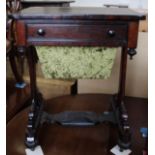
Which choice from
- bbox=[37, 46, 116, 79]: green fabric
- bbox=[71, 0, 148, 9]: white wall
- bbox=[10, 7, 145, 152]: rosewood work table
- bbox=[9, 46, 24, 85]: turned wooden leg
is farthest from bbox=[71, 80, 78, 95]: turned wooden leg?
bbox=[71, 0, 148, 9]: white wall

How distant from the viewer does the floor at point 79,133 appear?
3.61ft

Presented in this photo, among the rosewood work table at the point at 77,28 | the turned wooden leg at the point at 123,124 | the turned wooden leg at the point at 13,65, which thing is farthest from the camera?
the turned wooden leg at the point at 13,65

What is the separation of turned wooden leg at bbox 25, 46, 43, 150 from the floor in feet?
0.21

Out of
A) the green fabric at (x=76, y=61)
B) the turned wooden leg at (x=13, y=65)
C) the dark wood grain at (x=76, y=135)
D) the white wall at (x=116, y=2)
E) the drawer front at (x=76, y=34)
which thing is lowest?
the dark wood grain at (x=76, y=135)

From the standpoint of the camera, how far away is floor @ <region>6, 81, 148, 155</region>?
1.10m

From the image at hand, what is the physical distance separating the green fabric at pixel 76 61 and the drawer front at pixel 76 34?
0.29ft

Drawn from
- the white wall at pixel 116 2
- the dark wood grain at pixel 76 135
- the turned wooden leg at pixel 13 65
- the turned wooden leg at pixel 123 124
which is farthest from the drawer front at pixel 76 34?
the white wall at pixel 116 2

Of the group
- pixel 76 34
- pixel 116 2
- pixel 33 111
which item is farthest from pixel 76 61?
pixel 116 2

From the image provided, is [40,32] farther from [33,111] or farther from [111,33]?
[33,111]

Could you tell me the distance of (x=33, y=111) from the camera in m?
1.19

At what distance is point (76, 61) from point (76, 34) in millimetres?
176

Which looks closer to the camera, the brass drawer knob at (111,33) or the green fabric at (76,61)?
the brass drawer knob at (111,33)

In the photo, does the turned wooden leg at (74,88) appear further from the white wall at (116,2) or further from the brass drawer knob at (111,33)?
the white wall at (116,2)
